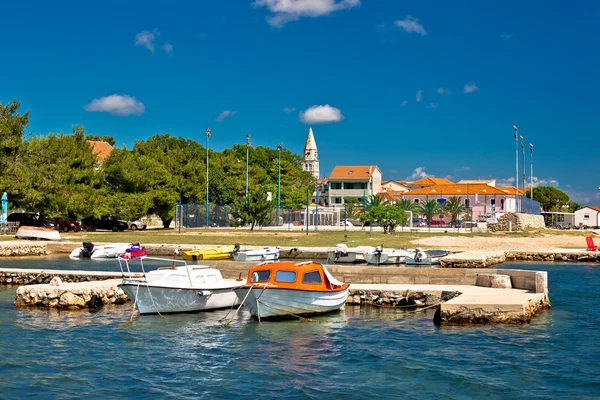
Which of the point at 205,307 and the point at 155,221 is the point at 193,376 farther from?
the point at 155,221

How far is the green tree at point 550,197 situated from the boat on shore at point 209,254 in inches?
5134

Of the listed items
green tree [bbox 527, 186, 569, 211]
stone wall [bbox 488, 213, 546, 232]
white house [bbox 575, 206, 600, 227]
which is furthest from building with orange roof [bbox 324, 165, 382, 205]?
stone wall [bbox 488, 213, 546, 232]

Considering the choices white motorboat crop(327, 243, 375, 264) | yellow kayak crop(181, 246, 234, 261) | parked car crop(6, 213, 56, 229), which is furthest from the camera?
parked car crop(6, 213, 56, 229)

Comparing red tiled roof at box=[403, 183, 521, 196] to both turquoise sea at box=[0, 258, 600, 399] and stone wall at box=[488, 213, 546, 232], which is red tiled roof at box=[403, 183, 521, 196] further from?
turquoise sea at box=[0, 258, 600, 399]

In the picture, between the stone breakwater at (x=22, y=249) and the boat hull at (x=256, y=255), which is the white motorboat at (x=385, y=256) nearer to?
the boat hull at (x=256, y=255)

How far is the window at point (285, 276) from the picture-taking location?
2338 centimetres

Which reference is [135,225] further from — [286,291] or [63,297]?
[286,291]

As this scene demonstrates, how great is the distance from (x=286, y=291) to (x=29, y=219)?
159ft

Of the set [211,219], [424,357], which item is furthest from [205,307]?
[211,219]

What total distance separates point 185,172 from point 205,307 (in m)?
66.3

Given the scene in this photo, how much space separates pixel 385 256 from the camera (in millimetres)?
45750

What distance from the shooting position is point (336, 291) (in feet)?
80.3

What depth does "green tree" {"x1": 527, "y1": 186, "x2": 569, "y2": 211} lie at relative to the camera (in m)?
164

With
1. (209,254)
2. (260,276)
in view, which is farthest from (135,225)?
(260,276)
